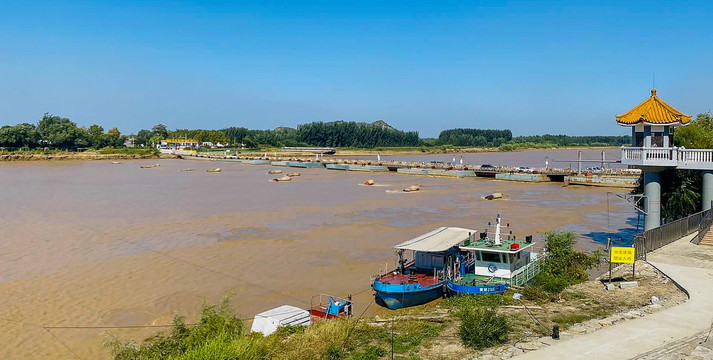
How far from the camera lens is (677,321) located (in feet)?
45.3

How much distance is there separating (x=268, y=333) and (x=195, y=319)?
15.9 ft

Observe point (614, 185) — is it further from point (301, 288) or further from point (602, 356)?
point (602, 356)

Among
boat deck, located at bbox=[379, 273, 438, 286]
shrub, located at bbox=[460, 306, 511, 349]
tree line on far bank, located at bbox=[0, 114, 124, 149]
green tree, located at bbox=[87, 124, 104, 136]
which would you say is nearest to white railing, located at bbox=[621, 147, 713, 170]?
boat deck, located at bbox=[379, 273, 438, 286]

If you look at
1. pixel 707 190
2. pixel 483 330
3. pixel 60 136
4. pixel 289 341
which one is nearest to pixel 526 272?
pixel 483 330

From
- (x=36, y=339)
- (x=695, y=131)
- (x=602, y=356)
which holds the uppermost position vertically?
(x=695, y=131)

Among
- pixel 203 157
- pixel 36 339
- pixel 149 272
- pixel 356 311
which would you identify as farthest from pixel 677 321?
pixel 203 157

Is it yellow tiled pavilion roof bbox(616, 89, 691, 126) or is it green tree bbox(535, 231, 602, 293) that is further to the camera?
yellow tiled pavilion roof bbox(616, 89, 691, 126)

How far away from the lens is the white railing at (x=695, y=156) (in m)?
23.4

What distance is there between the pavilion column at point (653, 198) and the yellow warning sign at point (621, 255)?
759 cm

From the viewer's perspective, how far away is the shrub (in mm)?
13148

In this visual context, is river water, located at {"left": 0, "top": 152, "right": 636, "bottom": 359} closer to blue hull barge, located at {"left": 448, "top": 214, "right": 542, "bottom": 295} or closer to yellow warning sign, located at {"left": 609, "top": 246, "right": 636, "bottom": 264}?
blue hull barge, located at {"left": 448, "top": 214, "right": 542, "bottom": 295}

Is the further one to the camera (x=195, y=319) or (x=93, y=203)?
(x=93, y=203)

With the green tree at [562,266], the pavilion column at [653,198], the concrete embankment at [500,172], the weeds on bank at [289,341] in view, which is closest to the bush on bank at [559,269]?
the green tree at [562,266]

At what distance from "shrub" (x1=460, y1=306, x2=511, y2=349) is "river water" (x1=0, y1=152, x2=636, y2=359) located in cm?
744
